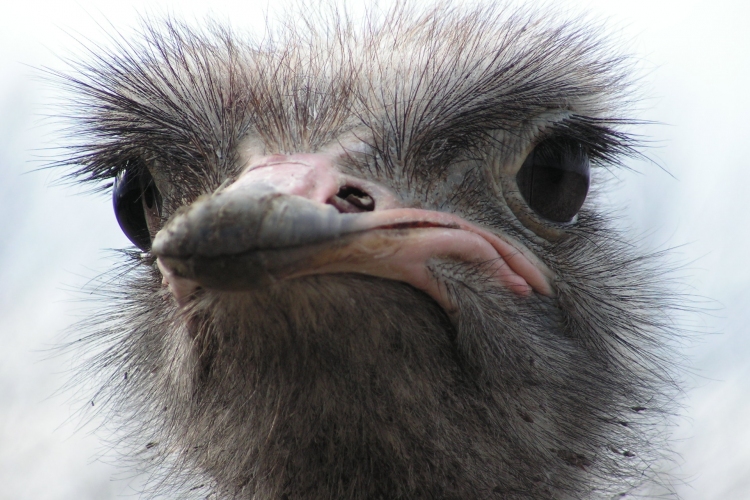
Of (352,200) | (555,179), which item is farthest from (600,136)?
(352,200)

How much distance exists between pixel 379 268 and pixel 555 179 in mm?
768

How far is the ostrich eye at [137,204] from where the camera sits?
7.91ft

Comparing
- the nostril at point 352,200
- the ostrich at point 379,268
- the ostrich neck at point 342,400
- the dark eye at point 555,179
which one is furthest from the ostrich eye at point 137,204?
the dark eye at point 555,179

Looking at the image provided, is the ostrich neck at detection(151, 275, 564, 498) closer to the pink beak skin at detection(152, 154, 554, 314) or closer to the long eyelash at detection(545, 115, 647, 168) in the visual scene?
the pink beak skin at detection(152, 154, 554, 314)

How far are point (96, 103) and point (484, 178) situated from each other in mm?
1179

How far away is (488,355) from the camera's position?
1935 mm

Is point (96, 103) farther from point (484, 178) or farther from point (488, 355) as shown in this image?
point (488, 355)

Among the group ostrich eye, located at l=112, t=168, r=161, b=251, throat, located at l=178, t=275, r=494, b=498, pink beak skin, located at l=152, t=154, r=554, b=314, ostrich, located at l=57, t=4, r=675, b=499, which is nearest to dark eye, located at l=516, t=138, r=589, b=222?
ostrich, located at l=57, t=4, r=675, b=499

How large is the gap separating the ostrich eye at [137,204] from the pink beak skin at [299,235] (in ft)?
1.96

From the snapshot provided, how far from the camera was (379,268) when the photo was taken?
5.45ft

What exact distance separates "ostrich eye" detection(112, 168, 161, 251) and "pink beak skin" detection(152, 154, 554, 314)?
596 mm

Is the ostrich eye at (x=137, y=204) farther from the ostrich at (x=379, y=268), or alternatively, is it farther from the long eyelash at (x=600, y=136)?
the long eyelash at (x=600, y=136)

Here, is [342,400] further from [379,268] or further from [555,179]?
[555,179]

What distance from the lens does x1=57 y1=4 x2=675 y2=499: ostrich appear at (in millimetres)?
1685
